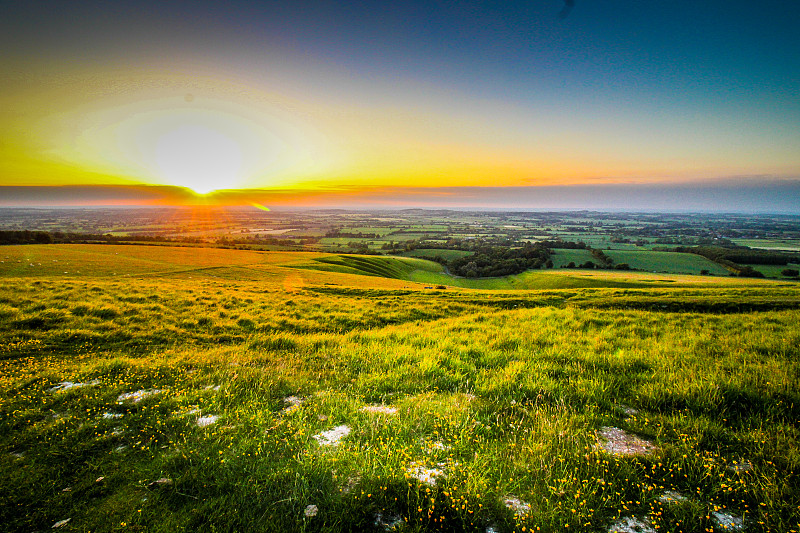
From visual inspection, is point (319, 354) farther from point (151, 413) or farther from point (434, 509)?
point (434, 509)

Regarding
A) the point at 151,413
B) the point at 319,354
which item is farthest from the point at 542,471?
the point at 151,413

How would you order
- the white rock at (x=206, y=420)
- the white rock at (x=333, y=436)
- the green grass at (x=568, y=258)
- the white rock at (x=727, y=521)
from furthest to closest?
the green grass at (x=568, y=258) → the white rock at (x=206, y=420) → the white rock at (x=333, y=436) → the white rock at (x=727, y=521)

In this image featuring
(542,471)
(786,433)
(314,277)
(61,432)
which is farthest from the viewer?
(314,277)

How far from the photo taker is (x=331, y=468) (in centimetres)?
395

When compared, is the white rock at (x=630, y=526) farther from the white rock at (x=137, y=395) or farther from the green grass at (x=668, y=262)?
the green grass at (x=668, y=262)

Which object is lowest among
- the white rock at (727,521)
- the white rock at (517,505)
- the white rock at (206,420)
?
the white rock at (206,420)

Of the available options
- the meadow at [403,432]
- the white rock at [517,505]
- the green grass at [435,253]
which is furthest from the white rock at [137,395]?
the green grass at [435,253]

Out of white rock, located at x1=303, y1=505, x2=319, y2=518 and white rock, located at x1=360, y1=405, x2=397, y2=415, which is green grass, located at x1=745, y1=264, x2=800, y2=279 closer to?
white rock, located at x1=360, y1=405, x2=397, y2=415

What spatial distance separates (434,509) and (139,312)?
1442 centimetres

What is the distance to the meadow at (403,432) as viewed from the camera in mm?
3338

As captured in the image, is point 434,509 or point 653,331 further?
point 653,331

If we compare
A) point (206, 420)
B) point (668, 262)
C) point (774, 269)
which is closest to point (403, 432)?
point (206, 420)

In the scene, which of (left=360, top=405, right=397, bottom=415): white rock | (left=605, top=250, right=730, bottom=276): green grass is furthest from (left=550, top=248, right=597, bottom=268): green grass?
(left=360, top=405, right=397, bottom=415): white rock

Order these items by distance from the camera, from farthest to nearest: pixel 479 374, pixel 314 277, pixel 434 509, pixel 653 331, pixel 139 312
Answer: pixel 314 277, pixel 139 312, pixel 653 331, pixel 479 374, pixel 434 509
